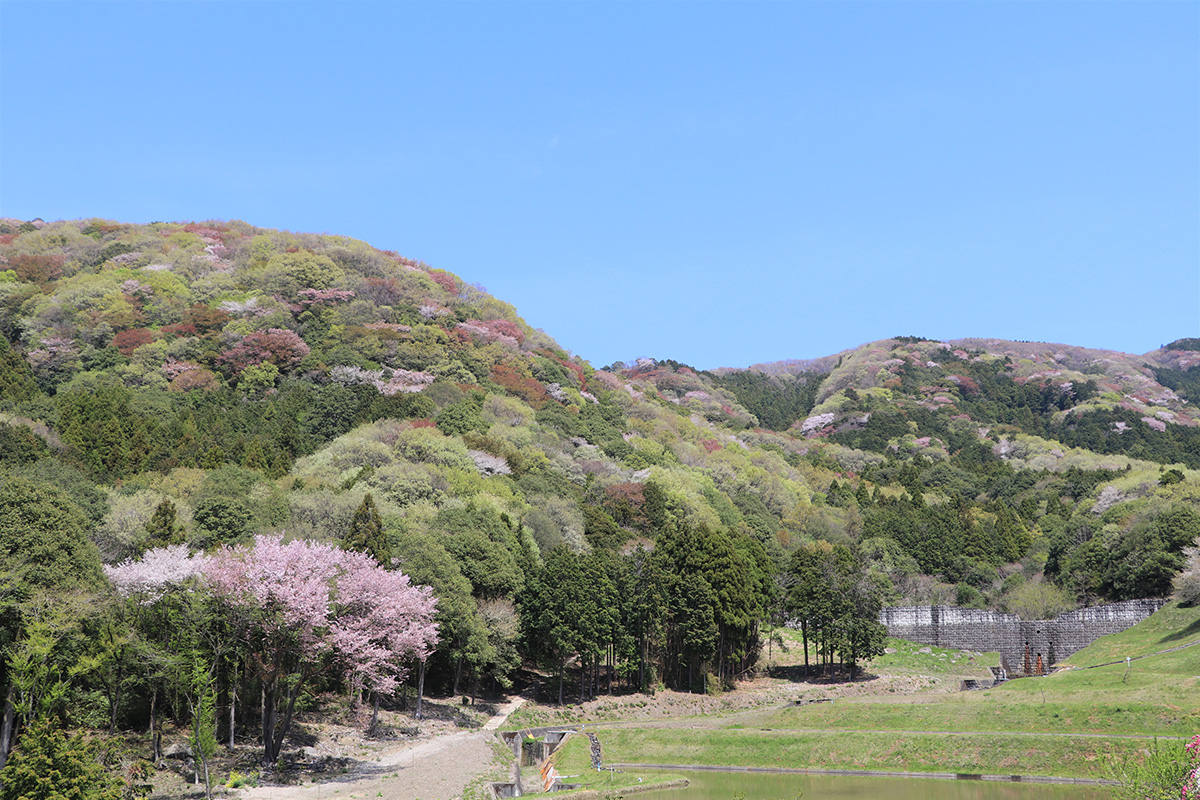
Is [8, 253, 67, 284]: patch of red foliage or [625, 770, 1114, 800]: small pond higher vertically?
[8, 253, 67, 284]: patch of red foliage

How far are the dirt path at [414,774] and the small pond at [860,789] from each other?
6209 millimetres

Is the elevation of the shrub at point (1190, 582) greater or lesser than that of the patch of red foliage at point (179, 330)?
lesser

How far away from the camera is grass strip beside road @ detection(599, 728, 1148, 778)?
35688 mm

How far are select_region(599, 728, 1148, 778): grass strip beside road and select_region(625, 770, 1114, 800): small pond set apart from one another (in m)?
1.22

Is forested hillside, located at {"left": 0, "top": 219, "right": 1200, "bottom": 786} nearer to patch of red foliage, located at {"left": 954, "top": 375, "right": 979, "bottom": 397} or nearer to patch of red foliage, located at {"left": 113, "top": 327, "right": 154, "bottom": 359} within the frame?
patch of red foliage, located at {"left": 113, "top": 327, "right": 154, "bottom": 359}

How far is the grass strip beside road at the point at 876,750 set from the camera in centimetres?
3569

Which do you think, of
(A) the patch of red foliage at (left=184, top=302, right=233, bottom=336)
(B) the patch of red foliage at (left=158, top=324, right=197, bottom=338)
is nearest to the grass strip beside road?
(A) the patch of red foliage at (left=184, top=302, right=233, bottom=336)

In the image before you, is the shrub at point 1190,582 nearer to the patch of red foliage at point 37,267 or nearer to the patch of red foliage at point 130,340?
the patch of red foliage at point 130,340

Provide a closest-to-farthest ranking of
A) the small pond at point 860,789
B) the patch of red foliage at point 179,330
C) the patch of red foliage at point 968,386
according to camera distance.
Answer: the small pond at point 860,789, the patch of red foliage at point 179,330, the patch of red foliage at point 968,386

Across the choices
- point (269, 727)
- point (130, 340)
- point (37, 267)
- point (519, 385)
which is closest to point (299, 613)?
point (269, 727)

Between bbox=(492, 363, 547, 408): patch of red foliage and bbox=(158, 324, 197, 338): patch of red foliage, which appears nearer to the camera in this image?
bbox=(158, 324, 197, 338): patch of red foliage

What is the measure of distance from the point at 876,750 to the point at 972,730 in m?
4.09

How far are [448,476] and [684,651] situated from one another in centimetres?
2202

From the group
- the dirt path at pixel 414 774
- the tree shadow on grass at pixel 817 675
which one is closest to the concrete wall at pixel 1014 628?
the tree shadow on grass at pixel 817 675
